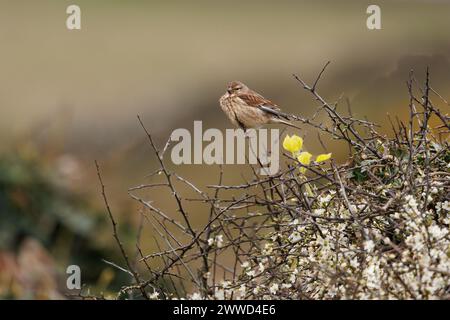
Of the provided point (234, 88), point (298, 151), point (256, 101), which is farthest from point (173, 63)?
point (298, 151)

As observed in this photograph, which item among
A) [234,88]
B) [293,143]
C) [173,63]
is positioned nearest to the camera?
[293,143]

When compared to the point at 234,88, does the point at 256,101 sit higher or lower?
lower

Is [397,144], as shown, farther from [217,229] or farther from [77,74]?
[77,74]

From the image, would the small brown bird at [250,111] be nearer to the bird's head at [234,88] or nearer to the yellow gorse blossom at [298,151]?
the bird's head at [234,88]

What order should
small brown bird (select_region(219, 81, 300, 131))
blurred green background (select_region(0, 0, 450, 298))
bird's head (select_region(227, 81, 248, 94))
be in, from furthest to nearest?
blurred green background (select_region(0, 0, 450, 298)) → bird's head (select_region(227, 81, 248, 94)) → small brown bird (select_region(219, 81, 300, 131))

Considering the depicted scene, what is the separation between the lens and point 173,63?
23.7ft

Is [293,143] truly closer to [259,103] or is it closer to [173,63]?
[259,103]

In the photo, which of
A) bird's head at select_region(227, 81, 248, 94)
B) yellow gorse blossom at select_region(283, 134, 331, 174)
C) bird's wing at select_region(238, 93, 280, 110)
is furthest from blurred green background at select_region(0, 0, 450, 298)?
yellow gorse blossom at select_region(283, 134, 331, 174)

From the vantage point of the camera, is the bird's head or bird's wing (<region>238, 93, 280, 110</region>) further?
the bird's head

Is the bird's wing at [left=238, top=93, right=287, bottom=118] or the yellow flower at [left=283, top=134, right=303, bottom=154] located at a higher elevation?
the bird's wing at [left=238, top=93, right=287, bottom=118]

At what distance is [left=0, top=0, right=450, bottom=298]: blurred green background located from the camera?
6969mm

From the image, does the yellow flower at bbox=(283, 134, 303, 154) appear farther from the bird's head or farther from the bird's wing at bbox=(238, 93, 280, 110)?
the bird's head

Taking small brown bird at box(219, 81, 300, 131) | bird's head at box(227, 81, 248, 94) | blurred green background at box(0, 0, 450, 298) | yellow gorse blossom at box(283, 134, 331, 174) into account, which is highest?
blurred green background at box(0, 0, 450, 298)

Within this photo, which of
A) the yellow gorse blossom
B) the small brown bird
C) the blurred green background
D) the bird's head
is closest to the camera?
the yellow gorse blossom
